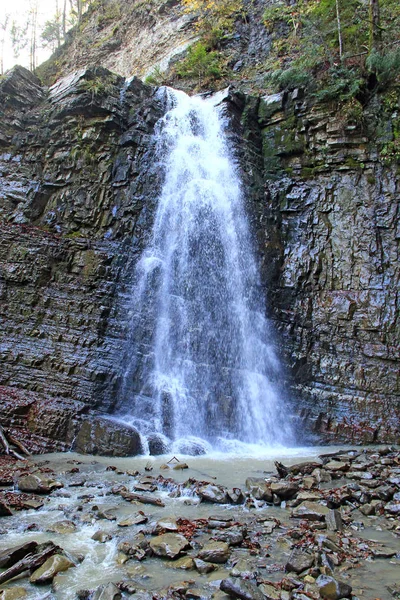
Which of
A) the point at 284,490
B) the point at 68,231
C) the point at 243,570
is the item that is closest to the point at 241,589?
the point at 243,570

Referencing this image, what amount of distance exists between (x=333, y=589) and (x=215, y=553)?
1206 mm

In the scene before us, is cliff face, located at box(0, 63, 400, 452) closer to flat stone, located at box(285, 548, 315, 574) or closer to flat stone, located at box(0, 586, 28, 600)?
flat stone, located at box(0, 586, 28, 600)

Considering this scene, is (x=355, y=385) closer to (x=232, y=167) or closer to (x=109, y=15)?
(x=232, y=167)

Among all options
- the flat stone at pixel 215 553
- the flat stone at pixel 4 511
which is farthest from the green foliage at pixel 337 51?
the flat stone at pixel 4 511

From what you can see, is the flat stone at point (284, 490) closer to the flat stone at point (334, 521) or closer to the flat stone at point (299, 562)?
the flat stone at point (334, 521)

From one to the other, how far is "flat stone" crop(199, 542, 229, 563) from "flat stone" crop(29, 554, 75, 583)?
130 cm

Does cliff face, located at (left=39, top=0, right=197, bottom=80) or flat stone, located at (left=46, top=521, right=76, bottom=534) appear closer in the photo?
flat stone, located at (left=46, top=521, right=76, bottom=534)

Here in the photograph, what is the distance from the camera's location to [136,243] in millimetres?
13211

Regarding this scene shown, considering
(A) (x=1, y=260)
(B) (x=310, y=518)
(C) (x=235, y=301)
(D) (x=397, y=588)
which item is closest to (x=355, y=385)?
(C) (x=235, y=301)

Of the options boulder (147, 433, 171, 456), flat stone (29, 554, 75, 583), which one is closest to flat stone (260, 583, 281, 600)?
flat stone (29, 554, 75, 583)

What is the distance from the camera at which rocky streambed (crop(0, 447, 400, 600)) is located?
11.5 feet

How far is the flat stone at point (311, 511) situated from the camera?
5012mm

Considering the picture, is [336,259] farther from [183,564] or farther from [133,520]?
[183,564]

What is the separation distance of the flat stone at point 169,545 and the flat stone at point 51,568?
84cm
